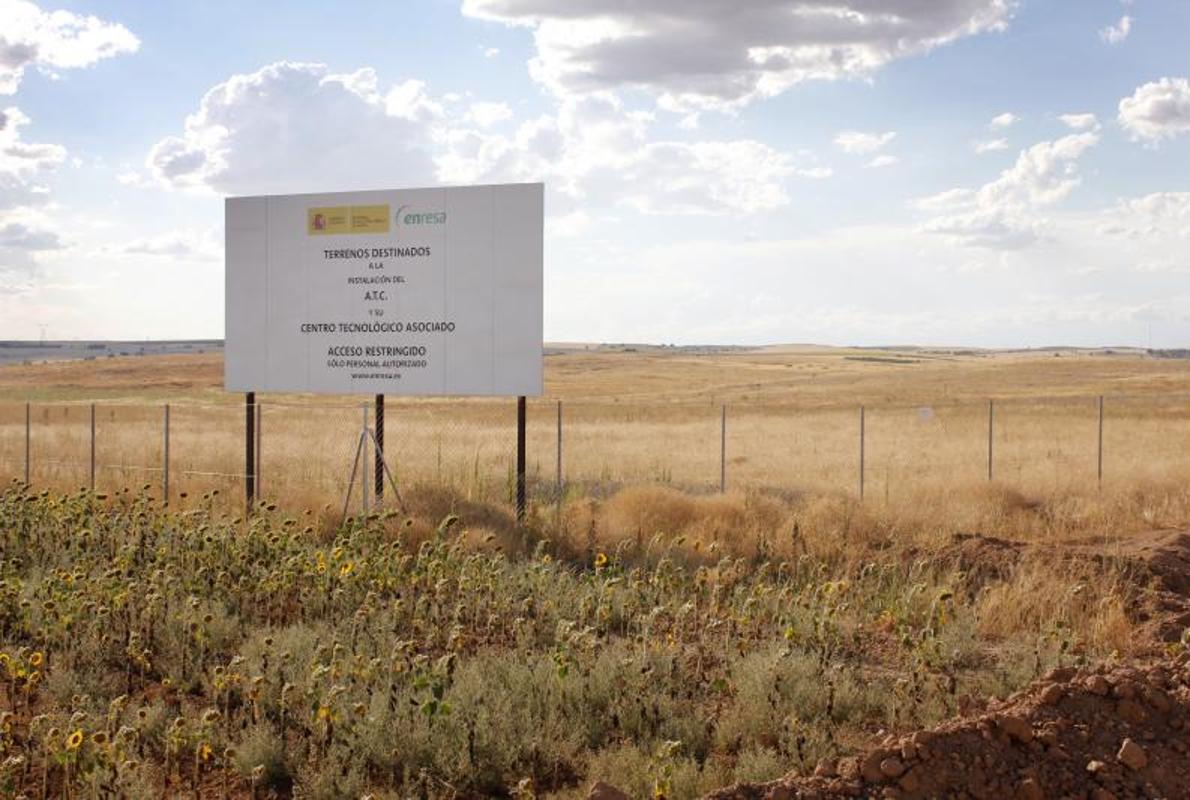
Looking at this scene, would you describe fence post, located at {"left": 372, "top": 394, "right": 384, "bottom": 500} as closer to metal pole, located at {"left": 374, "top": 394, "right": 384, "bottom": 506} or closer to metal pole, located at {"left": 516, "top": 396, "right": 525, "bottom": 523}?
metal pole, located at {"left": 374, "top": 394, "right": 384, "bottom": 506}

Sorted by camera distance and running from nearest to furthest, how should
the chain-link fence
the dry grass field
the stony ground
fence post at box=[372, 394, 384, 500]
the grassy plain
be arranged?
the stony ground → the grassy plain → fence post at box=[372, 394, 384, 500] → the dry grass field → the chain-link fence

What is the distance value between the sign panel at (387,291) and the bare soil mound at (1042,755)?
31.3ft

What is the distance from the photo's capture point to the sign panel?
49.9 ft

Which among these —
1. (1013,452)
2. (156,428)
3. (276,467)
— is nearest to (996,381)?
(1013,452)

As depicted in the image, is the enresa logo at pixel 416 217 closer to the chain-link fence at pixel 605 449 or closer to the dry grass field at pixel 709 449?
the chain-link fence at pixel 605 449

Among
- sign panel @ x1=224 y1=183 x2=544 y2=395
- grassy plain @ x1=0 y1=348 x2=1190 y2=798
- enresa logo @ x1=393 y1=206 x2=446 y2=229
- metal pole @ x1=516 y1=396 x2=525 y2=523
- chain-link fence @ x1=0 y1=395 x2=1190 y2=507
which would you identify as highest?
enresa logo @ x1=393 y1=206 x2=446 y2=229

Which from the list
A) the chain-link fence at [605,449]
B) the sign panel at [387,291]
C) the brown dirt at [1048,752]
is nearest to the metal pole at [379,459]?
the chain-link fence at [605,449]

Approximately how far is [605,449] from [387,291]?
15536 millimetres

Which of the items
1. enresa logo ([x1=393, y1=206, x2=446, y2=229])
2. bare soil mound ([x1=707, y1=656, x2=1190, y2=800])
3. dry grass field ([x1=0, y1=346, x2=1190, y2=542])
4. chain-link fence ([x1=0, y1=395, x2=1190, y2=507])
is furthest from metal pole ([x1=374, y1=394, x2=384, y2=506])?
bare soil mound ([x1=707, y1=656, x2=1190, y2=800])

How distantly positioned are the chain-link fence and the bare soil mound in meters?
9.25

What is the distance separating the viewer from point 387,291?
15891mm

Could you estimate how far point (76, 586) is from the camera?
8.91m

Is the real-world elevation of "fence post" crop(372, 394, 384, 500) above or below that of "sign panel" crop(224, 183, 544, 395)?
below

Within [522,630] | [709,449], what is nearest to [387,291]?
[522,630]
